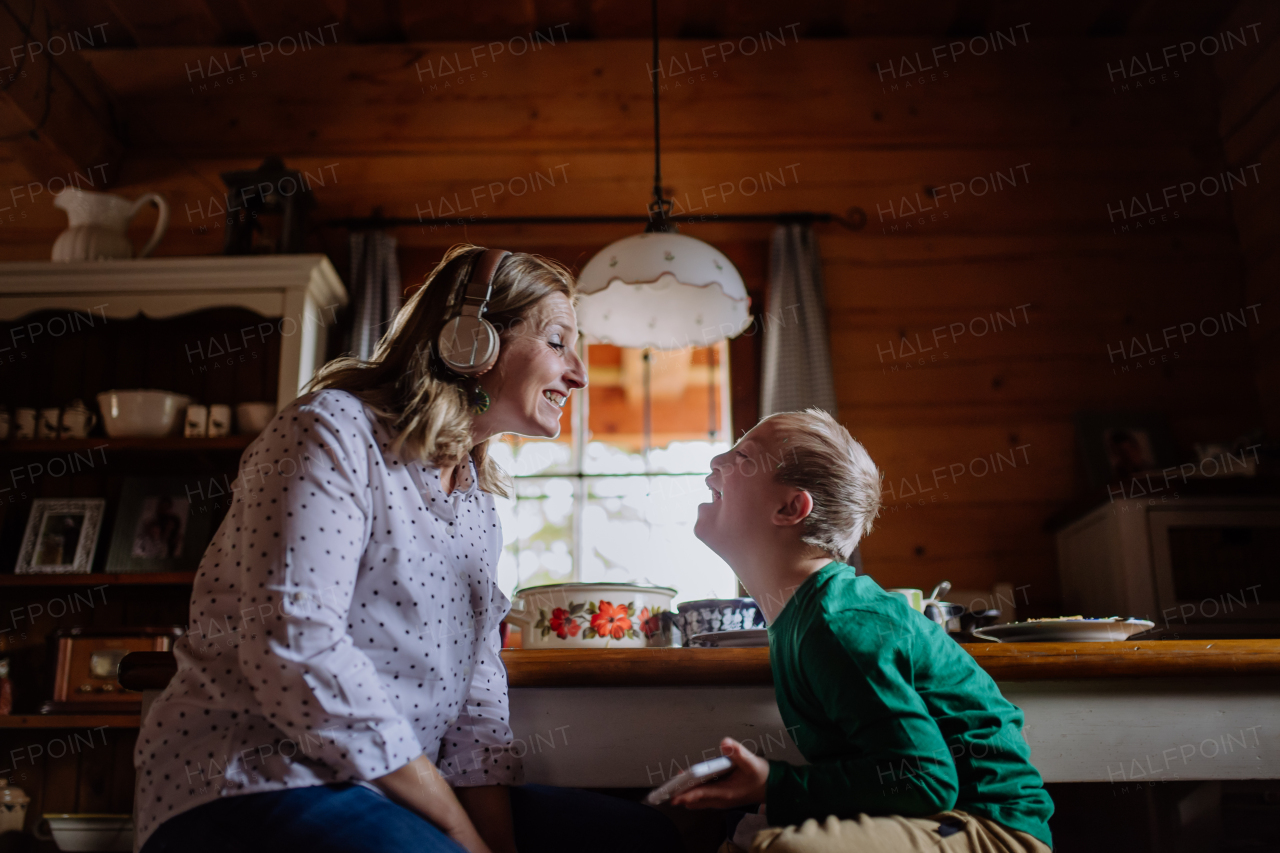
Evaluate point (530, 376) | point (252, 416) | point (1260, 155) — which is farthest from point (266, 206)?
point (1260, 155)

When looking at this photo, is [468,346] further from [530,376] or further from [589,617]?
[589,617]

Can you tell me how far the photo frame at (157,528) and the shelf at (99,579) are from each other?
132mm

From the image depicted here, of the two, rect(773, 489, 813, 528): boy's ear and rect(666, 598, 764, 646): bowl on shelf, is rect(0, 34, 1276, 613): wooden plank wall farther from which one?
rect(773, 489, 813, 528): boy's ear

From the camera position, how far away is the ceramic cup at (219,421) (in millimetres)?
2705

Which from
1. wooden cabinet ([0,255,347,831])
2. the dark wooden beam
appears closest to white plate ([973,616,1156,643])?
wooden cabinet ([0,255,347,831])

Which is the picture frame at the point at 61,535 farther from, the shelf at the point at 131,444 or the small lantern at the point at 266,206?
the small lantern at the point at 266,206

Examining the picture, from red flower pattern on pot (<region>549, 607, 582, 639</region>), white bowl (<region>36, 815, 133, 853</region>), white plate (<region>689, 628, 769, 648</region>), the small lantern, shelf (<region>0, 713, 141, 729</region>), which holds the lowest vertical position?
white bowl (<region>36, 815, 133, 853</region>)

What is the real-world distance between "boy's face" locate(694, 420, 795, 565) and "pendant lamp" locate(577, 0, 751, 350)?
570mm

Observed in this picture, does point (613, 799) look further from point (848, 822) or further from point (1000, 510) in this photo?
point (1000, 510)

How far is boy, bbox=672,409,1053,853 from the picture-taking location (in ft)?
3.33

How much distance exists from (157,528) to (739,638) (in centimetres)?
211

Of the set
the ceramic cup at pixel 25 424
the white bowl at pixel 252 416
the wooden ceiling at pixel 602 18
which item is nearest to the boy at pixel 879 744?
the white bowl at pixel 252 416

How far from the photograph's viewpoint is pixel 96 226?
2.88 m

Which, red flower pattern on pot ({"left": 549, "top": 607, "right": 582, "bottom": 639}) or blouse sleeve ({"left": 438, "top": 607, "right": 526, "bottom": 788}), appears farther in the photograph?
red flower pattern on pot ({"left": 549, "top": 607, "right": 582, "bottom": 639})
